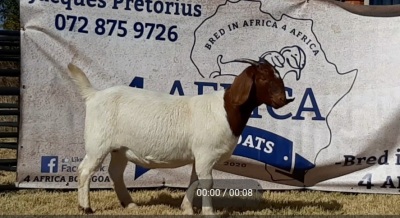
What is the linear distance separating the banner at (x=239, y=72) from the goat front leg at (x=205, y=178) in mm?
1563

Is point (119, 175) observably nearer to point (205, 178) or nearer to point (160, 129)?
point (160, 129)

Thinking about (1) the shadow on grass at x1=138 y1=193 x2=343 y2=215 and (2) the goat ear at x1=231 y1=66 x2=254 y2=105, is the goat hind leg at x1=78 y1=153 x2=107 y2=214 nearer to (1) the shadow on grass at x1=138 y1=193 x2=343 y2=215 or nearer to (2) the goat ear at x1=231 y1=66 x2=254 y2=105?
(1) the shadow on grass at x1=138 y1=193 x2=343 y2=215

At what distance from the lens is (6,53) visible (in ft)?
23.1

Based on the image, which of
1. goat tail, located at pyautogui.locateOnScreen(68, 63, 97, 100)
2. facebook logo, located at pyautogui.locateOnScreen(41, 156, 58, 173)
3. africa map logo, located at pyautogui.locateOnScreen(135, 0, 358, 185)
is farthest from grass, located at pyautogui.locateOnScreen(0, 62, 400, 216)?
goat tail, located at pyautogui.locateOnScreen(68, 63, 97, 100)

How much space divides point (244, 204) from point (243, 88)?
1.56 m

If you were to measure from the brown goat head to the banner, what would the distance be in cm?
160

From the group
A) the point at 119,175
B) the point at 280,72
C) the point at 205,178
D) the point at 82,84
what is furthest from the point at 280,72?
the point at 82,84

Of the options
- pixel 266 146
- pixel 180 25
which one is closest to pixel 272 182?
pixel 266 146

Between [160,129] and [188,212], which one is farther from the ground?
[160,129]

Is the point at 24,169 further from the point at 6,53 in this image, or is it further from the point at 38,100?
the point at 6,53

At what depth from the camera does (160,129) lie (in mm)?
5750

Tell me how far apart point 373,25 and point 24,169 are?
4.27 meters

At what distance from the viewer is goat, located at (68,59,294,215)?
224 inches

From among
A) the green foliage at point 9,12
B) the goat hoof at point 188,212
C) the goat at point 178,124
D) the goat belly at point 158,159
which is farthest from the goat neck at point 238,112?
the green foliage at point 9,12
